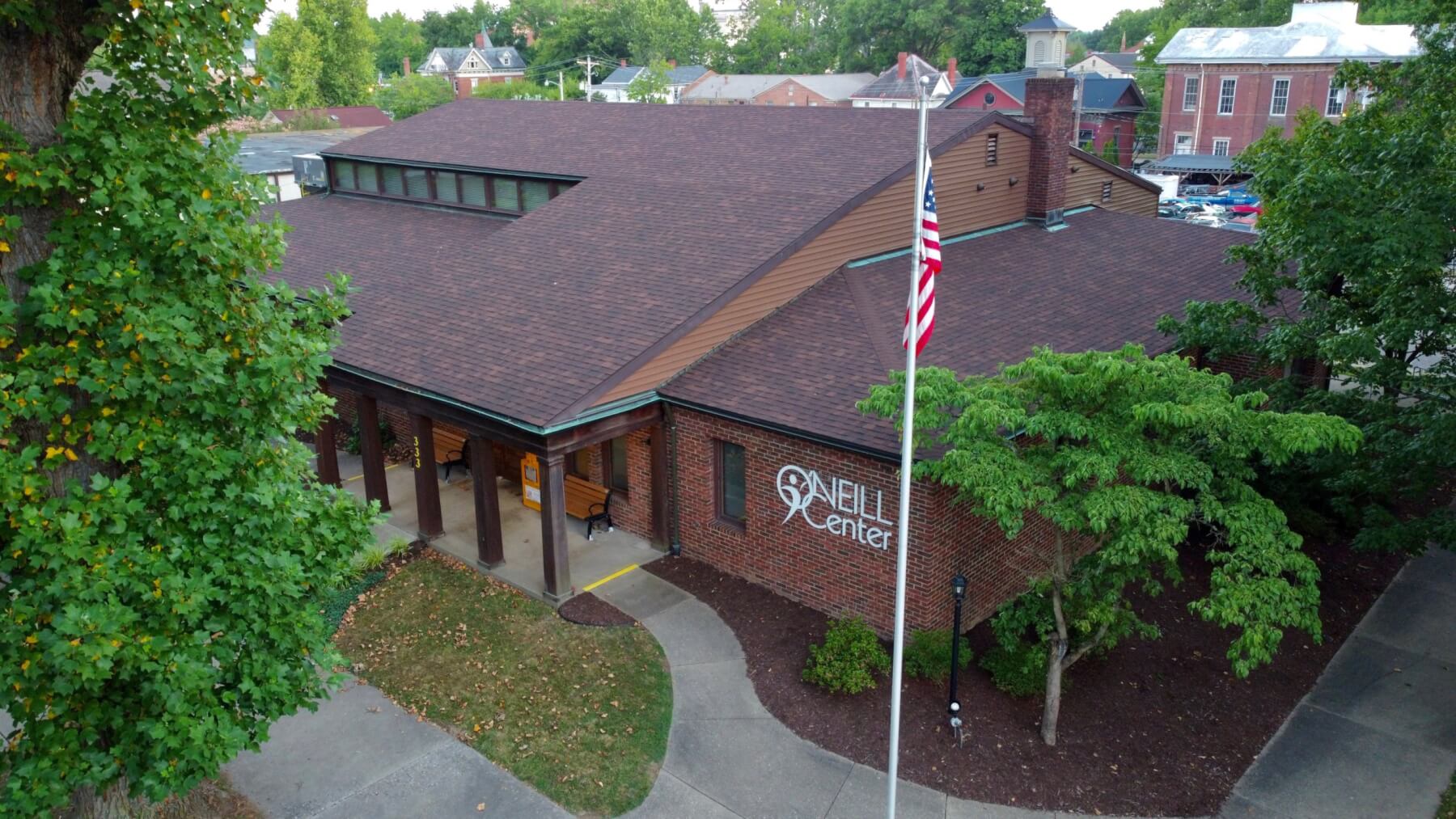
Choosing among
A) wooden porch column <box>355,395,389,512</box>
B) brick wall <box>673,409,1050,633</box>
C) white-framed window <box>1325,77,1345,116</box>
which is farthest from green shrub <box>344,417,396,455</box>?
white-framed window <box>1325,77,1345,116</box>

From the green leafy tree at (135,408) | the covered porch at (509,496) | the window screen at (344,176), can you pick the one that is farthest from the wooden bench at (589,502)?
the window screen at (344,176)

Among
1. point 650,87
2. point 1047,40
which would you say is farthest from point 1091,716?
point 650,87

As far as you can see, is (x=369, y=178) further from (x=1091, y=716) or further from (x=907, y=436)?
(x=1091, y=716)

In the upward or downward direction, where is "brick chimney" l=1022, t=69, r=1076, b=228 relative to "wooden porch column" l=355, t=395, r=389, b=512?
upward

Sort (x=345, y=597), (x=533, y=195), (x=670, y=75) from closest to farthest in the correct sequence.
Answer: (x=345, y=597) < (x=533, y=195) < (x=670, y=75)

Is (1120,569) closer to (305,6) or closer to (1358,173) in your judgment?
(1358,173)

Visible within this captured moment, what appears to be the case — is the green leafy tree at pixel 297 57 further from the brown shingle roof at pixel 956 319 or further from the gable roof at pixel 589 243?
the brown shingle roof at pixel 956 319

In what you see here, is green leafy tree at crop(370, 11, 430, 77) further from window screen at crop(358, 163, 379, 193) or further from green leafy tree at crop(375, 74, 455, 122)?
window screen at crop(358, 163, 379, 193)
